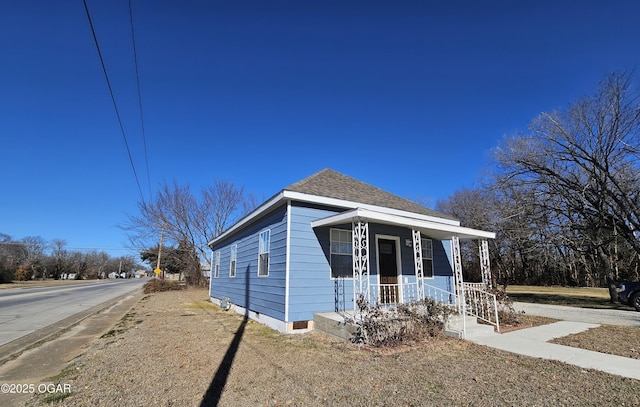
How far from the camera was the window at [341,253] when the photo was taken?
27.1 feet

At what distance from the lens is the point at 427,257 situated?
10477 millimetres

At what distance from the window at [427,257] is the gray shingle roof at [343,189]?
100 centimetres

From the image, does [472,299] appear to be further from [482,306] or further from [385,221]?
[385,221]

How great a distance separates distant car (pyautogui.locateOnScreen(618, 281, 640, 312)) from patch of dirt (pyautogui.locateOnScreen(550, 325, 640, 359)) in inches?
198

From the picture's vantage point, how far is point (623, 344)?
618 cm

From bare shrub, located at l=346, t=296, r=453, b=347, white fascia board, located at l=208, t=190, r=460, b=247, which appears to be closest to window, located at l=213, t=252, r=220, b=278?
white fascia board, located at l=208, t=190, r=460, b=247

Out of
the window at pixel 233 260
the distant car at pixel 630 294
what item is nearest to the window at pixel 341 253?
the window at pixel 233 260

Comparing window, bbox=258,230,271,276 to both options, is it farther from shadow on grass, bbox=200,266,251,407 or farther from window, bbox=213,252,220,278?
window, bbox=213,252,220,278

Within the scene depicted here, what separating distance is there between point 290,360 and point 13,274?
53064 mm

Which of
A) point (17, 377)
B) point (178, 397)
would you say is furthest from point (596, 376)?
point (17, 377)

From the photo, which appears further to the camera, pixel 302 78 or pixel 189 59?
pixel 302 78

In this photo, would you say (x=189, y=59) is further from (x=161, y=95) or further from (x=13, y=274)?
(x=13, y=274)

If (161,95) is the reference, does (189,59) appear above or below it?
above

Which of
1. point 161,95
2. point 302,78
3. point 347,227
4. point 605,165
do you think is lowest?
point 347,227
